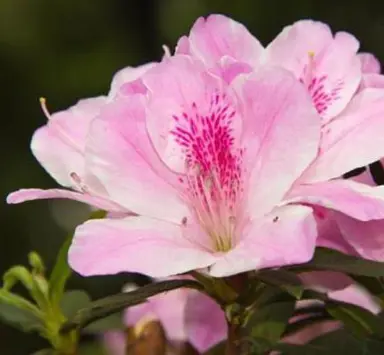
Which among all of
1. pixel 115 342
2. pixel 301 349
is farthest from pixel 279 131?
pixel 115 342

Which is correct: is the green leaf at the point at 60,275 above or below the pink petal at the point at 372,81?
below

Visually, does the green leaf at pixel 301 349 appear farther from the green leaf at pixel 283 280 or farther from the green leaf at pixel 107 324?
the green leaf at pixel 107 324

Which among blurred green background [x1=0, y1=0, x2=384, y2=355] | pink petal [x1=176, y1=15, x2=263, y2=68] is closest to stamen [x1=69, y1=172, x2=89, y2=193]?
pink petal [x1=176, y1=15, x2=263, y2=68]

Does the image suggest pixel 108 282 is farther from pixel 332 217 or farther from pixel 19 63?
pixel 332 217

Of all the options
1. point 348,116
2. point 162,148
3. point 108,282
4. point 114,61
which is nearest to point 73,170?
point 162,148

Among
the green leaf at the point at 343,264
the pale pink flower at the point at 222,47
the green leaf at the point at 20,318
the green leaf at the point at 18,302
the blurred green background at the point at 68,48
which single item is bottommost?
the blurred green background at the point at 68,48

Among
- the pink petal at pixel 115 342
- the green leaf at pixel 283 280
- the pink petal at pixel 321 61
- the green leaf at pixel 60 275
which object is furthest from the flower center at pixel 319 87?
the pink petal at pixel 115 342

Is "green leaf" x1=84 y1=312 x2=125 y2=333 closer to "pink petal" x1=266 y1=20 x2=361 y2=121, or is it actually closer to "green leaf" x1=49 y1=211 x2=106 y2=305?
"green leaf" x1=49 y1=211 x2=106 y2=305
